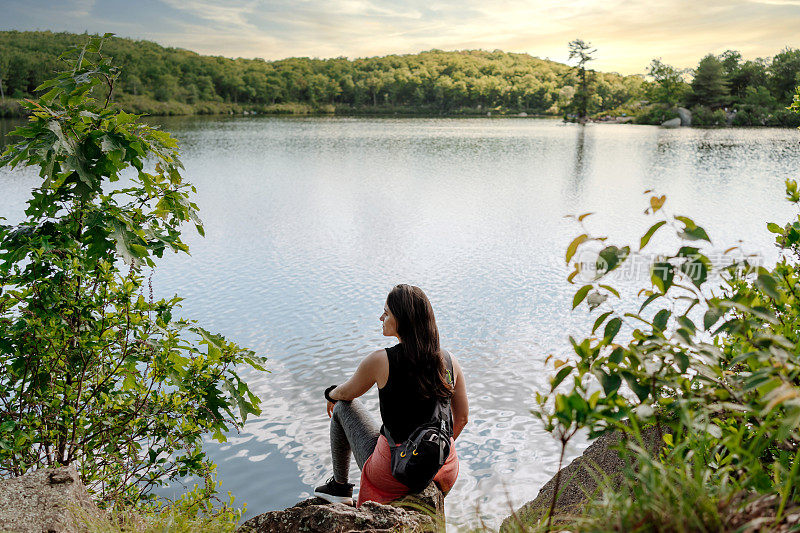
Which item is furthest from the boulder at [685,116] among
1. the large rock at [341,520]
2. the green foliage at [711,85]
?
the large rock at [341,520]

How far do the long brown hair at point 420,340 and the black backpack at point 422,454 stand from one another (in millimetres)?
140

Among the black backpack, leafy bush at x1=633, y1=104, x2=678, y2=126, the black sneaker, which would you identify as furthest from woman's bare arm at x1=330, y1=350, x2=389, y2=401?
leafy bush at x1=633, y1=104, x2=678, y2=126

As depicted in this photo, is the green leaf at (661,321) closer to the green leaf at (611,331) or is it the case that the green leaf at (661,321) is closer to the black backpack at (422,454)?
the green leaf at (611,331)

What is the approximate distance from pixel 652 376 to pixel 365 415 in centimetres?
225

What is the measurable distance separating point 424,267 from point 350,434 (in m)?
6.88

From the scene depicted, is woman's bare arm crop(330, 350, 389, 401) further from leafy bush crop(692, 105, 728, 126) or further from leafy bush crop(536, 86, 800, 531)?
leafy bush crop(692, 105, 728, 126)

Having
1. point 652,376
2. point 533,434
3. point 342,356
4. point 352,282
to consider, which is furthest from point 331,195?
point 652,376

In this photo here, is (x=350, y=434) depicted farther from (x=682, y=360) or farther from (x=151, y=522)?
(x=682, y=360)

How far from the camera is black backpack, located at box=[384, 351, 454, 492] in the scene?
2.76 metres

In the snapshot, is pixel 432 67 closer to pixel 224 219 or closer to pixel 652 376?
pixel 224 219

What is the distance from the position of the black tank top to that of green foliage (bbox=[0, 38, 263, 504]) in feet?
2.48

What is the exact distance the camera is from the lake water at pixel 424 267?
4789 mm

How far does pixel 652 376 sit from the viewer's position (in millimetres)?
1359

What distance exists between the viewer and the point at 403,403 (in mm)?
2920
